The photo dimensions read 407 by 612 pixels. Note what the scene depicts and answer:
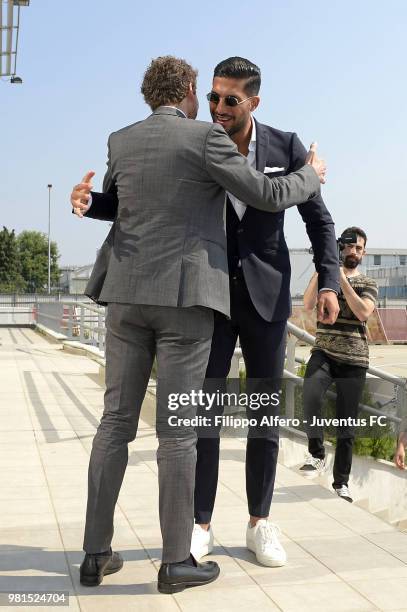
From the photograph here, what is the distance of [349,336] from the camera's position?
5.66 m

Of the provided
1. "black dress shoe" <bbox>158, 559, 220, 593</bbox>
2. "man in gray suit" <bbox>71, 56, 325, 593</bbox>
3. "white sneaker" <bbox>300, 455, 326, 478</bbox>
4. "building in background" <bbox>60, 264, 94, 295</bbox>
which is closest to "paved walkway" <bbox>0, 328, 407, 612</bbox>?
"black dress shoe" <bbox>158, 559, 220, 593</bbox>

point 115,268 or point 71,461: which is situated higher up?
point 115,268

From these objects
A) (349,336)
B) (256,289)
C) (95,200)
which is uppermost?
(95,200)

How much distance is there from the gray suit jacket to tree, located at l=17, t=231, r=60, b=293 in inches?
4062

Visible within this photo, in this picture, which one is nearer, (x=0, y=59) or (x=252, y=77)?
(x=252, y=77)

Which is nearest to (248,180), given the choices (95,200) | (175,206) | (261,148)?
(175,206)

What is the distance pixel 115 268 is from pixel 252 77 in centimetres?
88

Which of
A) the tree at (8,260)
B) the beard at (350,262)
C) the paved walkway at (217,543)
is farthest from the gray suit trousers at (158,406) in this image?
the tree at (8,260)

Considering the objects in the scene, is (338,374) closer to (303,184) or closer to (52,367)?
(303,184)

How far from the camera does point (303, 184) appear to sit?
10.3 ft

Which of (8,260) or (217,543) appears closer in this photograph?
(217,543)

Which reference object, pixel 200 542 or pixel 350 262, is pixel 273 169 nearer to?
pixel 200 542

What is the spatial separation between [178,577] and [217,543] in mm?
700

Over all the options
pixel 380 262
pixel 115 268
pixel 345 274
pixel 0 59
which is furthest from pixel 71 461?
pixel 380 262
